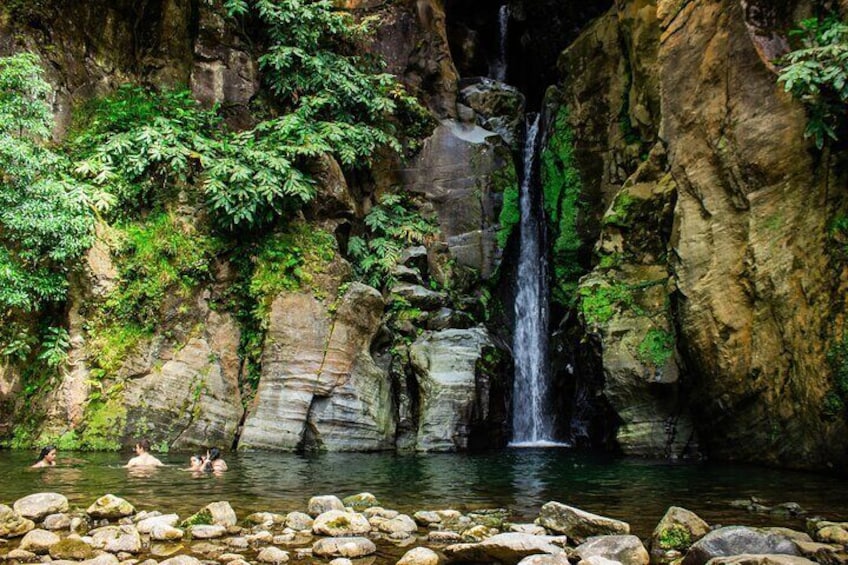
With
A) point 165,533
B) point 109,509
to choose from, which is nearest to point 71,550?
point 165,533

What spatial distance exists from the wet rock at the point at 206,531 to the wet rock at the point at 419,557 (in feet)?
6.56

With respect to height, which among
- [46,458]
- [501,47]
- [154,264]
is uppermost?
[501,47]

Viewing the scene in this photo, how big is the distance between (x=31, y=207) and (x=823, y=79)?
48.0 feet

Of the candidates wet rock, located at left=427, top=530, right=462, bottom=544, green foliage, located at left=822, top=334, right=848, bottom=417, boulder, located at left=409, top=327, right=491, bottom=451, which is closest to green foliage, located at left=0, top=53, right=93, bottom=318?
boulder, located at left=409, top=327, right=491, bottom=451

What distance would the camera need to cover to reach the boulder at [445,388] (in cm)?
1509

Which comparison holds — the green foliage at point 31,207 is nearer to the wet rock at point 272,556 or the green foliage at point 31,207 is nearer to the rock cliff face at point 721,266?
the wet rock at point 272,556

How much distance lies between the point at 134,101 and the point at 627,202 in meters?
13.4

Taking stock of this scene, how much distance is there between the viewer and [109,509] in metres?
6.79

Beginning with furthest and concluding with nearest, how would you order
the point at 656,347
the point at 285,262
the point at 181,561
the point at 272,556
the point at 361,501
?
the point at 285,262
the point at 656,347
the point at 361,501
the point at 272,556
the point at 181,561

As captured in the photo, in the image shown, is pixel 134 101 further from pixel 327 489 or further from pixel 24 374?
pixel 327 489

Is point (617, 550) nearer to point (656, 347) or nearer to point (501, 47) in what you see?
point (656, 347)

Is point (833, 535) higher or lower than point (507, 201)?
lower

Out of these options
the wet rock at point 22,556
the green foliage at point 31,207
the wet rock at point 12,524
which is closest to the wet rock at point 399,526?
the wet rock at point 22,556

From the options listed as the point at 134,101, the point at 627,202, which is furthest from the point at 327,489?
the point at 134,101
